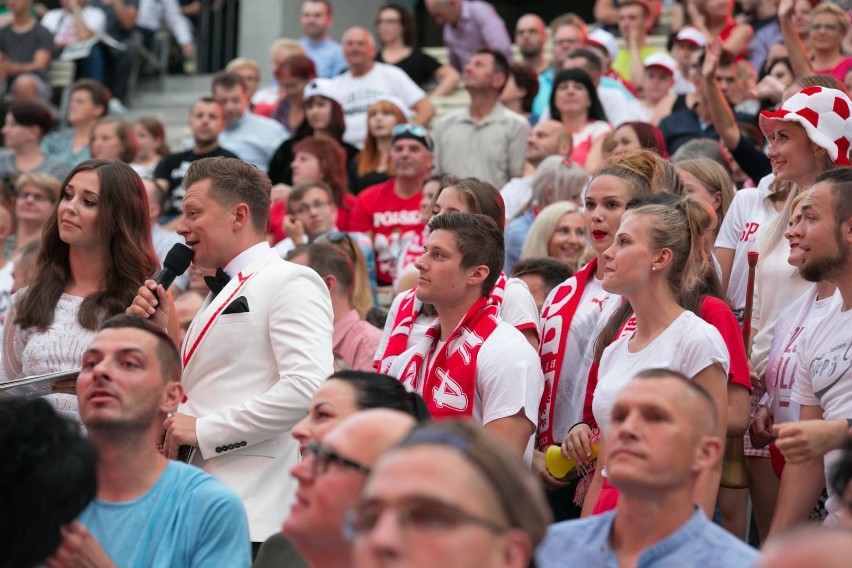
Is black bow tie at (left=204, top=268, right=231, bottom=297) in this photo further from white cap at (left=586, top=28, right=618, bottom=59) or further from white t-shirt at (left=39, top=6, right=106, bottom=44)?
white t-shirt at (left=39, top=6, right=106, bottom=44)

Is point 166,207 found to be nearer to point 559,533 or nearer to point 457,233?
point 457,233

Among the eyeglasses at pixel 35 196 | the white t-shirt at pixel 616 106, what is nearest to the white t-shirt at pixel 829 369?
the white t-shirt at pixel 616 106

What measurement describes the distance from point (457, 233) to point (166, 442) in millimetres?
1327

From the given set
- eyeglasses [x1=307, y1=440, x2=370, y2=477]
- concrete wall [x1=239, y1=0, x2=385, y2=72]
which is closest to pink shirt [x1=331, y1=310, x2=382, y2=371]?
eyeglasses [x1=307, y1=440, x2=370, y2=477]

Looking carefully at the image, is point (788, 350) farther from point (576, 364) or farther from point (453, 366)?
point (453, 366)

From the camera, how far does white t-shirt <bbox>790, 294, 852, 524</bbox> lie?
4.73 meters

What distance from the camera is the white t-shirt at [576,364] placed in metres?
5.52

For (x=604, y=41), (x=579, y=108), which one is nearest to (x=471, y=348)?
(x=579, y=108)

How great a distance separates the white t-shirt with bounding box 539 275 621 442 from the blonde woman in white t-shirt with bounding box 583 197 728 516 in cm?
48

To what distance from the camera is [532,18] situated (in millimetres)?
12781

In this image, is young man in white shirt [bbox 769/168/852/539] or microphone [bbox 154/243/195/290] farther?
microphone [bbox 154/243/195/290]

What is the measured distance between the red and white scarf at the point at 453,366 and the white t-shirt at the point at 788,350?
1.05 metres

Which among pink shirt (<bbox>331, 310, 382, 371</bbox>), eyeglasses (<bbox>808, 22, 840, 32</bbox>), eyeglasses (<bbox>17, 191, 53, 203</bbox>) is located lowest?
pink shirt (<bbox>331, 310, 382, 371</bbox>)

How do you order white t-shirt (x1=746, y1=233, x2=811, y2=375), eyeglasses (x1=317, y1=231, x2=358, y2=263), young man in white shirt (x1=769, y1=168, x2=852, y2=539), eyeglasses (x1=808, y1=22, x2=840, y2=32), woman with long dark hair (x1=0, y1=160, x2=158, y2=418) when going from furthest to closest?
1. eyeglasses (x1=808, y1=22, x2=840, y2=32)
2. eyeglasses (x1=317, y1=231, x2=358, y2=263)
3. white t-shirt (x1=746, y1=233, x2=811, y2=375)
4. woman with long dark hair (x1=0, y1=160, x2=158, y2=418)
5. young man in white shirt (x1=769, y1=168, x2=852, y2=539)
